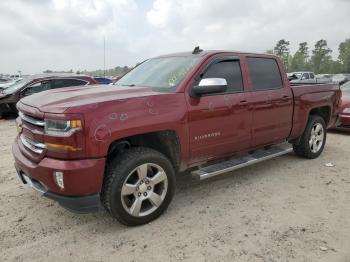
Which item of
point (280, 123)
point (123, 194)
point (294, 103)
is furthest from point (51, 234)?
point (294, 103)

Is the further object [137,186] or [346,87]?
[346,87]

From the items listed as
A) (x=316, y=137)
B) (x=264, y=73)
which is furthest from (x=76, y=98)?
(x=316, y=137)

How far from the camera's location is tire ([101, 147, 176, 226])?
128 inches

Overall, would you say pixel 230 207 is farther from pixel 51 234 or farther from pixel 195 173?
pixel 51 234

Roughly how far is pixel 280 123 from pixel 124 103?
9.06ft

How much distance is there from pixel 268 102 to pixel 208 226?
6.97 ft

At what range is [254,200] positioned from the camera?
416 cm

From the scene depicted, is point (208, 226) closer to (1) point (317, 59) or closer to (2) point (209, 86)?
(2) point (209, 86)

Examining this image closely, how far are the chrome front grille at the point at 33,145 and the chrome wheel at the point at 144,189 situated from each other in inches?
34.4

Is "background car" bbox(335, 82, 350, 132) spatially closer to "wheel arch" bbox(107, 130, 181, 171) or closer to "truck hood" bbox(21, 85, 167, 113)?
"wheel arch" bbox(107, 130, 181, 171)

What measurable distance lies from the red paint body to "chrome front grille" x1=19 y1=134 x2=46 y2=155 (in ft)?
0.18

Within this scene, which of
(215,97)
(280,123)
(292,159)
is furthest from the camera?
(292,159)

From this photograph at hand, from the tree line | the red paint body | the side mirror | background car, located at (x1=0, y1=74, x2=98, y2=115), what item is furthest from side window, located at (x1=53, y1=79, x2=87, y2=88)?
the tree line

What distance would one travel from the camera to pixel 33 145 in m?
3.33
